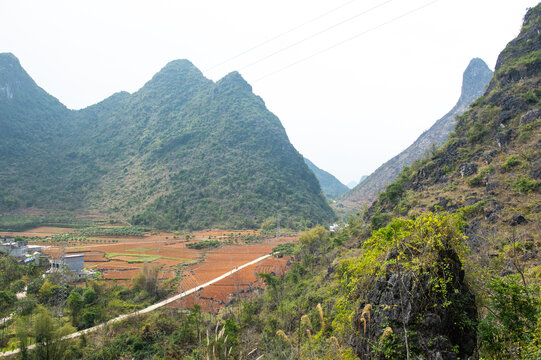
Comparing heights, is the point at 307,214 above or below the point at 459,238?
below

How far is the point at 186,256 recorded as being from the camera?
1416 inches

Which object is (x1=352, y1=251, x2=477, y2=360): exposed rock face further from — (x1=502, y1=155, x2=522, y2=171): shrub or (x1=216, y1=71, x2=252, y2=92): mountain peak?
(x1=216, y1=71, x2=252, y2=92): mountain peak

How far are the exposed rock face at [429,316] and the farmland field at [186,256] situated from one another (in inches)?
686

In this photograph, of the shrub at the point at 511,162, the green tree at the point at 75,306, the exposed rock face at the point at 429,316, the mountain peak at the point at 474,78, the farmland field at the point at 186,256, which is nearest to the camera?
the exposed rock face at the point at 429,316

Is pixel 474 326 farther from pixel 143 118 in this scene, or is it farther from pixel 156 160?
pixel 143 118

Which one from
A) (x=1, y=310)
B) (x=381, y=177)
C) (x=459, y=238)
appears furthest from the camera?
(x=381, y=177)

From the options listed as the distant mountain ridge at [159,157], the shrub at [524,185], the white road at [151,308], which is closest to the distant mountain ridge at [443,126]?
the distant mountain ridge at [159,157]

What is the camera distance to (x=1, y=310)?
51.3 ft

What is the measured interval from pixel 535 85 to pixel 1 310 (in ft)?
135

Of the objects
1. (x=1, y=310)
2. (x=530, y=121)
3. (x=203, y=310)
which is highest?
(x=530, y=121)

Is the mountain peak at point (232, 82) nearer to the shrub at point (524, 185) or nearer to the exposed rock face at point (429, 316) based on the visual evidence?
the shrub at point (524, 185)

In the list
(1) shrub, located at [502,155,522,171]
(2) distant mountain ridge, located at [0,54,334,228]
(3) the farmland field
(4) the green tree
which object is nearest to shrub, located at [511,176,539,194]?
(1) shrub, located at [502,155,522,171]

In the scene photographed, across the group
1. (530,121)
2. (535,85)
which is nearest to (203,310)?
(530,121)

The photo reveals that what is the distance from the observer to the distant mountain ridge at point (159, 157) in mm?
62219
